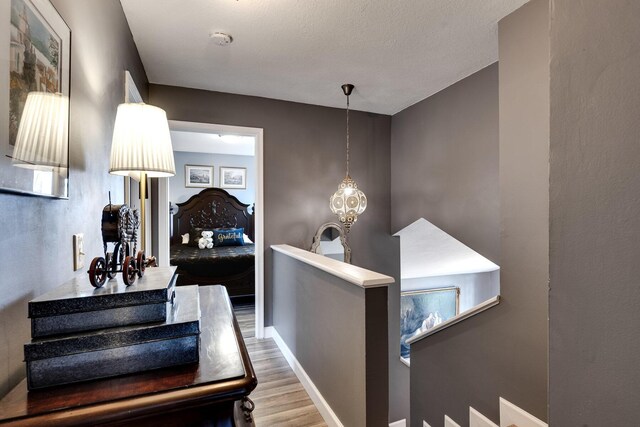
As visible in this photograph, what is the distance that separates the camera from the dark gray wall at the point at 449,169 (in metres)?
2.51

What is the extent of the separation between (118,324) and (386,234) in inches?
133

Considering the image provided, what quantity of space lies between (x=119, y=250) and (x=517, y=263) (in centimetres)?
202

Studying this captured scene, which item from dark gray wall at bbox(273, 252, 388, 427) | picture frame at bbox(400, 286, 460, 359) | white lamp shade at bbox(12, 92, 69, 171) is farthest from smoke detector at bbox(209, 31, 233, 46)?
picture frame at bbox(400, 286, 460, 359)

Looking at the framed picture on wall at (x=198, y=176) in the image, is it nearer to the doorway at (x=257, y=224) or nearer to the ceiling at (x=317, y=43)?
the doorway at (x=257, y=224)

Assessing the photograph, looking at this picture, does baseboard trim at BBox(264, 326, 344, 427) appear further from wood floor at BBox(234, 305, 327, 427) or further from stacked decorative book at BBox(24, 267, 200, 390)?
stacked decorative book at BBox(24, 267, 200, 390)

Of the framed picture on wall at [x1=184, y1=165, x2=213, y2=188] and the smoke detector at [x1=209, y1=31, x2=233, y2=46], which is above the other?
the smoke detector at [x1=209, y1=31, x2=233, y2=46]

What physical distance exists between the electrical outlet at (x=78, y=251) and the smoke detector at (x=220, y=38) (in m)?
1.62

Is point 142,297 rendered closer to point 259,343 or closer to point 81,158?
point 81,158

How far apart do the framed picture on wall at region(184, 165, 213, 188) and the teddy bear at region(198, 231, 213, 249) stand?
136 cm

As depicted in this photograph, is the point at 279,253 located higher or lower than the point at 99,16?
lower

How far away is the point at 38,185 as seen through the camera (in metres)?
0.83

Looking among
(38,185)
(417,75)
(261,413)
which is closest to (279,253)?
(261,413)

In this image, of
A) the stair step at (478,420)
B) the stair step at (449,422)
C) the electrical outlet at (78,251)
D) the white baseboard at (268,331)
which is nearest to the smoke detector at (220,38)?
the electrical outlet at (78,251)

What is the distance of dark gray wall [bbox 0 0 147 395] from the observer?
736 millimetres
